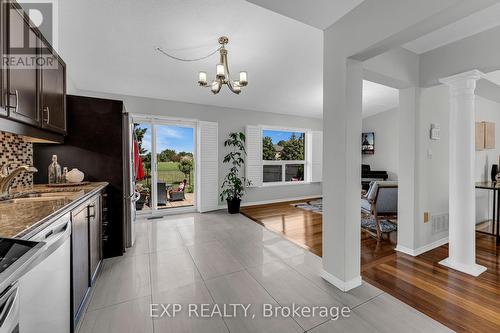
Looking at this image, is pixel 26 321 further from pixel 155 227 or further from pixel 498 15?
pixel 498 15

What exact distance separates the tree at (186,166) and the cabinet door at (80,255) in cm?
306

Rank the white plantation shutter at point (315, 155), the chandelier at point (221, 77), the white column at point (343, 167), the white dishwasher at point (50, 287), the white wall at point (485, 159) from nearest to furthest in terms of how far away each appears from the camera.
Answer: the white dishwasher at point (50, 287) → the white column at point (343, 167) → the chandelier at point (221, 77) → the white wall at point (485, 159) → the white plantation shutter at point (315, 155)

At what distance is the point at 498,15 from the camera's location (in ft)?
6.28

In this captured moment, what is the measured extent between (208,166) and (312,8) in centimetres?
353

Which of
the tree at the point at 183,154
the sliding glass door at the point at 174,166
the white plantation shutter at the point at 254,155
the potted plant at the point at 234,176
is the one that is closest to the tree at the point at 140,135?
the sliding glass door at the point at 174,166

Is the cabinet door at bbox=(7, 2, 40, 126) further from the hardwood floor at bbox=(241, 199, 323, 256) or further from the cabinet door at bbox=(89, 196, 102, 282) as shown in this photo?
the hardwood floor at bbox=(241, 199, 323, 256)

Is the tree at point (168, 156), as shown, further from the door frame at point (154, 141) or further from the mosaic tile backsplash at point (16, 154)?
the mosaic tile backsplash at point (16, 154)

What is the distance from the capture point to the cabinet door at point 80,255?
1.44 metres

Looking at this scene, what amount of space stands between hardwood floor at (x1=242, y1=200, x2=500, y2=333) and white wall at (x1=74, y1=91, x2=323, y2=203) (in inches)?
93.0

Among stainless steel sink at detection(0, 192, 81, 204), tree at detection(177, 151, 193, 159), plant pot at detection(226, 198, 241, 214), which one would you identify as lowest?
plant pot at detection(226, 198, 241, 214)

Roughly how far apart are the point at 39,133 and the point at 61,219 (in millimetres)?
1087

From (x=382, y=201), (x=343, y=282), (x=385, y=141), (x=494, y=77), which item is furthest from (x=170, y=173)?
(x=385, y=141)

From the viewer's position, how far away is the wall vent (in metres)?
2.85

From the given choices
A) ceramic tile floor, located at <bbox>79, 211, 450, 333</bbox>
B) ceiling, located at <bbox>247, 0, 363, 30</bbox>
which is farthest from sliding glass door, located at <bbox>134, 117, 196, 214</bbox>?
ceiling, located at <bbox>247, 0, 363, 30</bbox>
